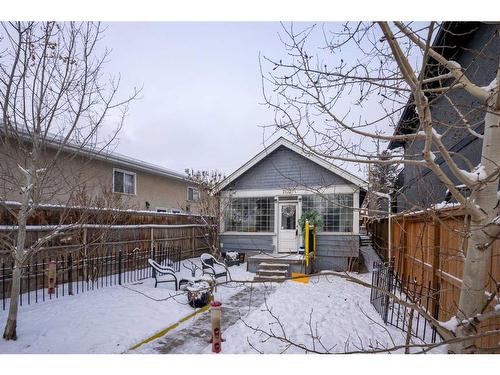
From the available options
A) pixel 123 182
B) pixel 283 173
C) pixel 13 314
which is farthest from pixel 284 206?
pixel 13 314

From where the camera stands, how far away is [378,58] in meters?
2.68

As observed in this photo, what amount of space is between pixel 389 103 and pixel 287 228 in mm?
8967

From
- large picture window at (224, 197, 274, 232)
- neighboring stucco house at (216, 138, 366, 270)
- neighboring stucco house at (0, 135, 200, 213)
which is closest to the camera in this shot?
neighboring stucco house at (0, 135, 200, 213)

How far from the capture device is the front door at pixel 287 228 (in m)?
11.4

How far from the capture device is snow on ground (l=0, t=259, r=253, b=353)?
12.8ft

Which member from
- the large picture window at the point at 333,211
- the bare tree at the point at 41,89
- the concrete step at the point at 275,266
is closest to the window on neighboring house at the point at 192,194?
the large picture window at the point at 333,211

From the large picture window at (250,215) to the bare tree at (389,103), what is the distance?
8.48 metres

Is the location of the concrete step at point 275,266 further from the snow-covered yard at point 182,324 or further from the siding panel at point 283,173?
the siding panel at point 283,173

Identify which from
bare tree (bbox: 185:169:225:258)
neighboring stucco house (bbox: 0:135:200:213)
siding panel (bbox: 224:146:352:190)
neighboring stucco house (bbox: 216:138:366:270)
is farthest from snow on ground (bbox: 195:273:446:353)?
neighboring stucco house (bbox: 0:135:200:213)

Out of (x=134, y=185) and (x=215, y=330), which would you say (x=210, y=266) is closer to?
(x=215, y=330)

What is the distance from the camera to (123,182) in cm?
1147

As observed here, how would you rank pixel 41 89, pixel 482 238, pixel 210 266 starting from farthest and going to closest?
pixel 210 266 → pixel 41 89 → pixel 482 238

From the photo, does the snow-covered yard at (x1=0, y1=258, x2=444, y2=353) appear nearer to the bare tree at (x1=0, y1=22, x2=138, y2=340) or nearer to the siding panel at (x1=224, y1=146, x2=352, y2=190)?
the bare tree at (x1=0, y1=22, x2=138, y2=340)

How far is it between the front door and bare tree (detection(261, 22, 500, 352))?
817 cm
